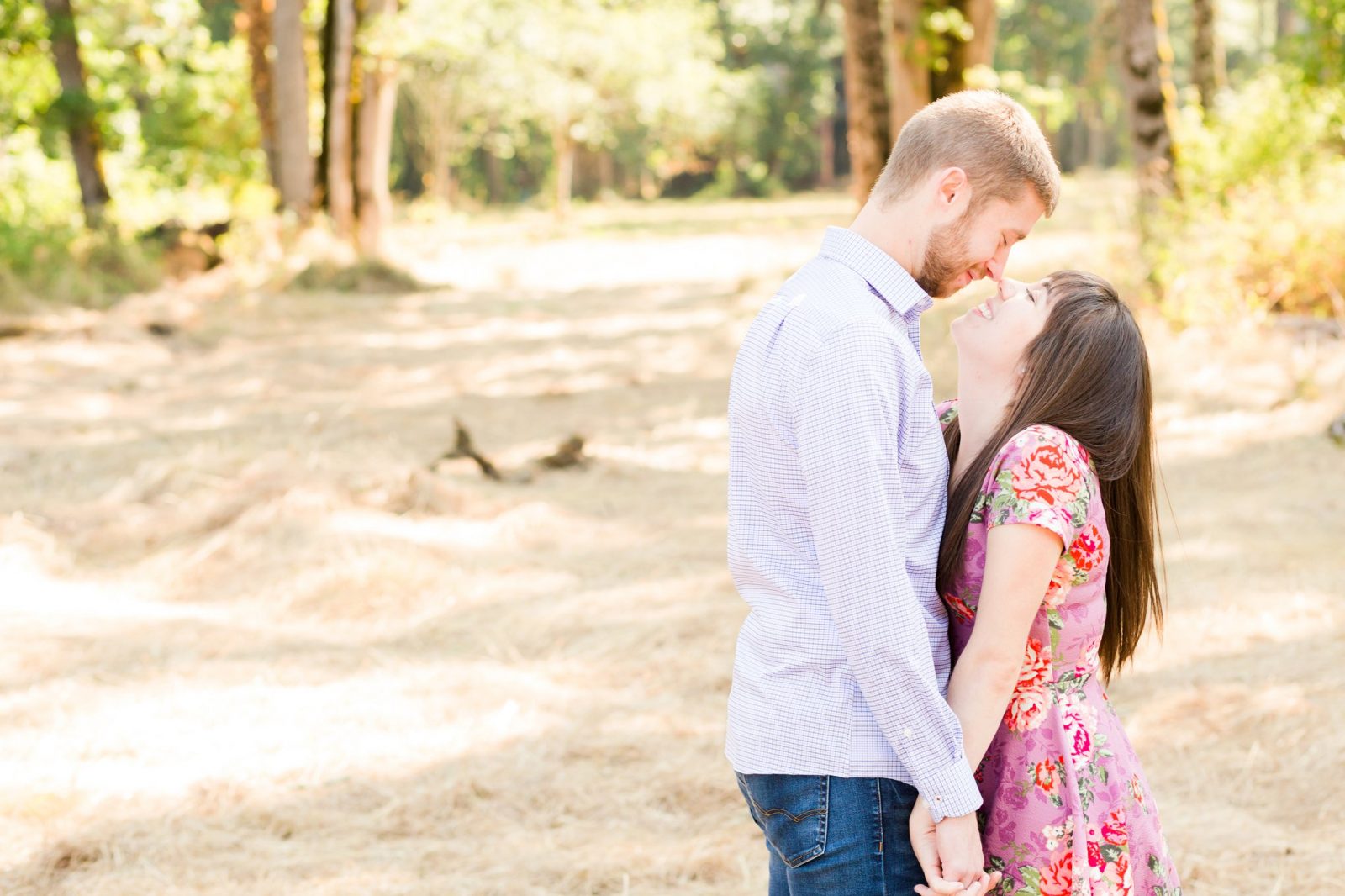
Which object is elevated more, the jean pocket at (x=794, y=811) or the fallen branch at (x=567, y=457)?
the jean pocket at (x=794, y=811)

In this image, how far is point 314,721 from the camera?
3.91 metres

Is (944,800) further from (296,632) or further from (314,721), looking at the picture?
(296,632)

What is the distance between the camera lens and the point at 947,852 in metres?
1.64

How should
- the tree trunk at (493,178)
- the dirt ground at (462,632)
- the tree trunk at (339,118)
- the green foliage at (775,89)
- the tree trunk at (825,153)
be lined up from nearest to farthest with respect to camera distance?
the dirt ground at (462,632), the tree trunk at (339,118), the green foliage at (775,89), the tree trunk at (825,153), the tree trunk at (493,178)

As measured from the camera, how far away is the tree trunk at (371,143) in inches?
601

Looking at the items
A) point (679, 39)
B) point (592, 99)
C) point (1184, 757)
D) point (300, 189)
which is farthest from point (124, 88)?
point (1184, 757)

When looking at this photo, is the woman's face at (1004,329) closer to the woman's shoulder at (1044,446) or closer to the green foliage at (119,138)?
the woman's shoulder at (1044,446)

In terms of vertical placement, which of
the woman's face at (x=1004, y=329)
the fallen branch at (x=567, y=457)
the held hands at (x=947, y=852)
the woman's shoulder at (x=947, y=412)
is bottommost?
the fallen branch at (x=567, y=457)

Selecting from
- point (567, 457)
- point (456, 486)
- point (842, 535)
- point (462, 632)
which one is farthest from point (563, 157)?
point (842, 535)

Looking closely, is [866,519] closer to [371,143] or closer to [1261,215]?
[1261,215]

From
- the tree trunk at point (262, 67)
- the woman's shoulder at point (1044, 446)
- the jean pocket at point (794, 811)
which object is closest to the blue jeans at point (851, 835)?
Result: the jean pocket at point (794, 811)

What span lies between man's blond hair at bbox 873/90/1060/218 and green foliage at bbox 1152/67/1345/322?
7407 millimetres

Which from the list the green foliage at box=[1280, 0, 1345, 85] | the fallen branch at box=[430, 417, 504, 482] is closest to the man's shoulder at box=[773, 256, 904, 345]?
the fallen branch at box=[430, 417, 504, 482]

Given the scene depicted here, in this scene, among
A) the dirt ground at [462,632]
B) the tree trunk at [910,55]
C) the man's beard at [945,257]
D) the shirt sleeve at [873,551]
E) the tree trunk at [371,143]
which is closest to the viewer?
the shirt sleeve at [873,551]
